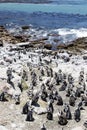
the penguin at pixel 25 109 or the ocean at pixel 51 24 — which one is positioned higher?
the penguin at pixel 25 109

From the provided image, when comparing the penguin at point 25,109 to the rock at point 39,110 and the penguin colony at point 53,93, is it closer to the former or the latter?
the penguin colony at point 53,93

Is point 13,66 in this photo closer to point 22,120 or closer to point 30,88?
point 30,88

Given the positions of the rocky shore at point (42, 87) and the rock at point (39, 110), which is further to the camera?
the rock at point (39, 110)

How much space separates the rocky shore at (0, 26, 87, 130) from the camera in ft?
77.9

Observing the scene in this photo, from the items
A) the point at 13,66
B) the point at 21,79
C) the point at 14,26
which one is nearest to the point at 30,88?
the point at 21,79

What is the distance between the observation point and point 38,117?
24234 millimetres

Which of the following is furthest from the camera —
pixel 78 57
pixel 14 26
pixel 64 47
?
pixel 14 26

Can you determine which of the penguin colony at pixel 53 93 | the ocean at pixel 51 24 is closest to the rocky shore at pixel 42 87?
the penguin colony at pixel 53 93

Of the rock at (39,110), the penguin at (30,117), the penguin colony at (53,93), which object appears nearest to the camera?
the penguin at (30,117)

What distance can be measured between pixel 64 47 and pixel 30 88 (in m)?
18.7

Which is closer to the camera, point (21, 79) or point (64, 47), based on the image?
point (21, 79)

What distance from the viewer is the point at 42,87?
93.5 ft

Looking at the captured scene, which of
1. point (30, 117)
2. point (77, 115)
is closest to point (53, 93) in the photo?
point (77, 115)

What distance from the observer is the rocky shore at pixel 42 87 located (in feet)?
77.9
